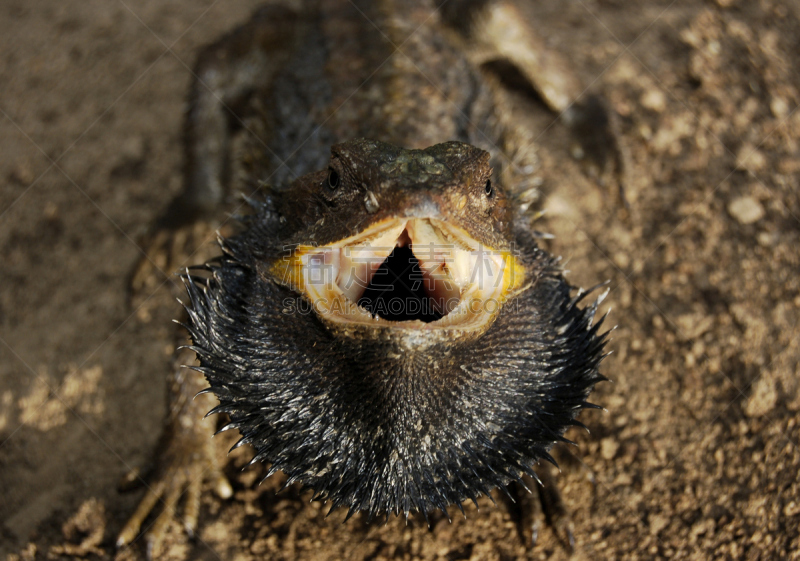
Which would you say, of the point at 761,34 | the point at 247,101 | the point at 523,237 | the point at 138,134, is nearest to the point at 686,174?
the point at 761,34

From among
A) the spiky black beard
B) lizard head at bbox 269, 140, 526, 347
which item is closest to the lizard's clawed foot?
the spiky black beard

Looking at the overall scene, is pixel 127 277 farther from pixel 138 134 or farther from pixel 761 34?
pixel 761 34

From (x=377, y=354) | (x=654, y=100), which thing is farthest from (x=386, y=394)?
(x=654, y=100)

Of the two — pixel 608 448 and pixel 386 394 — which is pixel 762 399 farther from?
pixel 386 394

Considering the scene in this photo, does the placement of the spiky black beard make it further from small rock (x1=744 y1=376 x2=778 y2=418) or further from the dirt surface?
small rock (x1=744 y1=376 x2=778 y2=418)

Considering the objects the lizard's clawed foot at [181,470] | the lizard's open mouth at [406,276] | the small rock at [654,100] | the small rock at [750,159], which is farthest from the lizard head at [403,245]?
the small rock at [654,100]

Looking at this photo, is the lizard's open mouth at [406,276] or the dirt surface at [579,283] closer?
the lizard's open mouth at [406,276]

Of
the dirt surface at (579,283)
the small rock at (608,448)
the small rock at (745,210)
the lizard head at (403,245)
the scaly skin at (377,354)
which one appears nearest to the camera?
the lizard head at (403,245)

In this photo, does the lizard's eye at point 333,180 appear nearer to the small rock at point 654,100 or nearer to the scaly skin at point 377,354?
the scaly skin at point 377,354

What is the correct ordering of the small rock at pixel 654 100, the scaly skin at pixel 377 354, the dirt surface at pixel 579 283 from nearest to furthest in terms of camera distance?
the scaly skin at pixel 377 354, the dirt surface at pixel 579 283, the small rock at pixel 654 100
